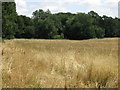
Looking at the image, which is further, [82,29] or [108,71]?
[82,29]

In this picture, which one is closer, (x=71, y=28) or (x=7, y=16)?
(x=7, y=16)

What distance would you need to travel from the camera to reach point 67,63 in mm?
7793

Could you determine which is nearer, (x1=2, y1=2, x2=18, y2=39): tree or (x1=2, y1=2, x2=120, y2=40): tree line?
(x1=2, y1=2, x2=18, y2=39): tree

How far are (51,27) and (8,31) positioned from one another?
6886cm

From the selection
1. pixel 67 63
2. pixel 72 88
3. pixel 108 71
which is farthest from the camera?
pixel 67 63

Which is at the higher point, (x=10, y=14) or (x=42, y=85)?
(x=10, y=14)

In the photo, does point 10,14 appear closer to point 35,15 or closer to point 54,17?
point 54,17

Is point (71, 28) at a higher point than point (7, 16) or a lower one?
lower

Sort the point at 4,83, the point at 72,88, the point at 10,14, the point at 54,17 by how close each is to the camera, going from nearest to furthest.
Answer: the point at 72,88
the point at 4,83
the point at 10,14
the point at 54,17

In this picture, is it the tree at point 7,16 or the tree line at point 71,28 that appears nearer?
the tree at point 7,16

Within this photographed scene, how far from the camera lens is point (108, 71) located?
22.3 feet

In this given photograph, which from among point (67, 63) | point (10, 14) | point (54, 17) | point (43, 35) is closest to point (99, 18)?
point (54, 17)

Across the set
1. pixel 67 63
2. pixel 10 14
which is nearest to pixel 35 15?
pixel 10 14

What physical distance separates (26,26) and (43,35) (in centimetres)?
760
